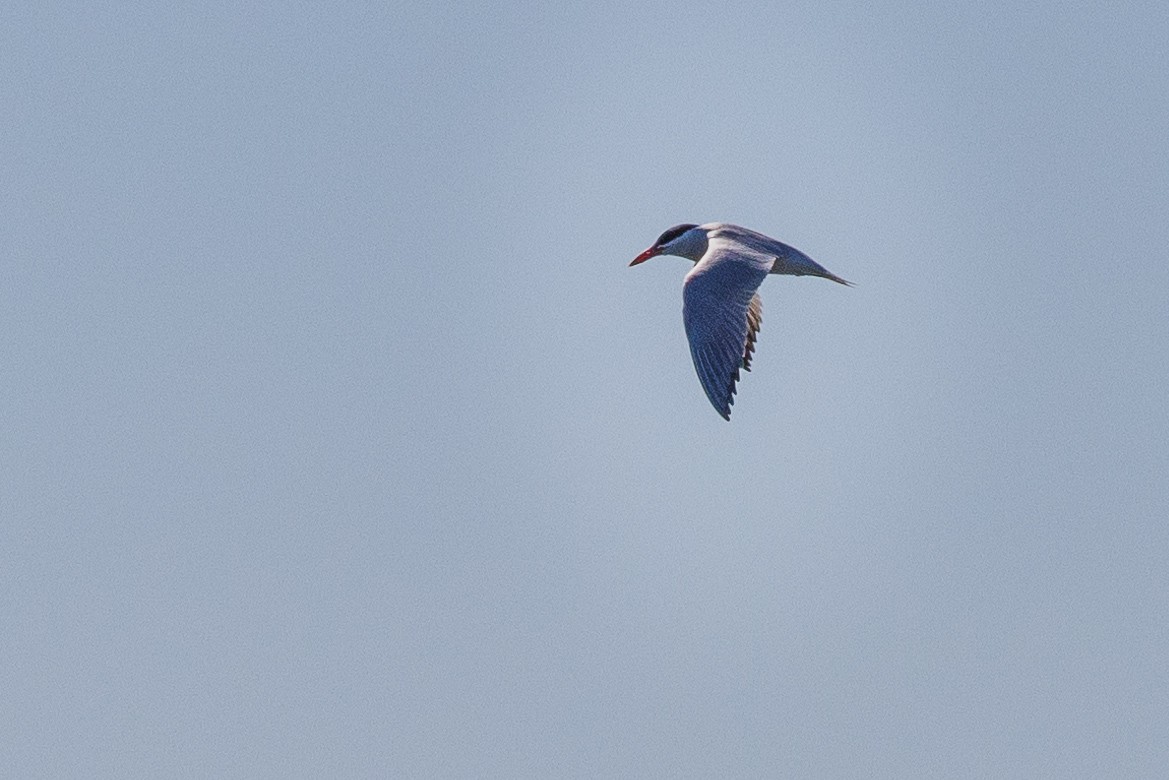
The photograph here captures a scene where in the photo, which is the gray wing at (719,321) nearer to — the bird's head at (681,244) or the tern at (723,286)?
the tern at (723,286)

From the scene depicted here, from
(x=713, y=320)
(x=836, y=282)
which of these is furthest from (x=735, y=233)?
(x=713, y=320)

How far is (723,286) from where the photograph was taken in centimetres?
4297

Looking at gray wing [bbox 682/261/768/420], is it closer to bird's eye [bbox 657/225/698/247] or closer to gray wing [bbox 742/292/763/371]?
gray wing [bbox 742/292/763/371]

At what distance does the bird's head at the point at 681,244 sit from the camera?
49.3 m

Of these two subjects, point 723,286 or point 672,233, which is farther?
point 672,233

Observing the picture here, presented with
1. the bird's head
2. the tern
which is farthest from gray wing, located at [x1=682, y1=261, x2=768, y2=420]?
the bird's head

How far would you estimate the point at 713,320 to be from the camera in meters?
41.3

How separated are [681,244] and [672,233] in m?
0.55

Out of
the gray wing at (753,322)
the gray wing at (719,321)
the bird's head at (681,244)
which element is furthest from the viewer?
the bird's head at (681,244)

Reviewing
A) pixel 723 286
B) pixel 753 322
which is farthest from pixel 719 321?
pixel 753 322

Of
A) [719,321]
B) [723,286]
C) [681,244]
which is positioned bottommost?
[719,321]

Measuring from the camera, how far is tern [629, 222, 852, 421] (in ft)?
132

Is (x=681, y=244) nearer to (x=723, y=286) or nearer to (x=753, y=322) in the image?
(x=753, y=322)

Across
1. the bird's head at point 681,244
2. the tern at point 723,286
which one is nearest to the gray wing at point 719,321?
the tern at point 723,286
